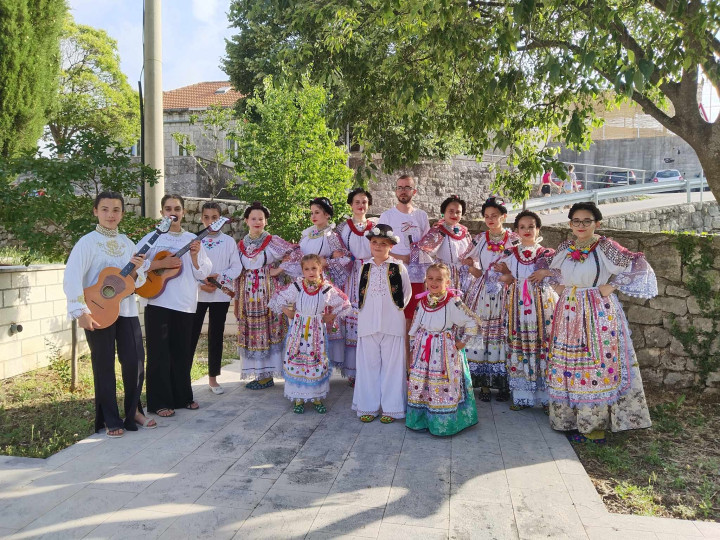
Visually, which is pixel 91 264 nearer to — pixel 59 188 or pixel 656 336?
pixel 59 188

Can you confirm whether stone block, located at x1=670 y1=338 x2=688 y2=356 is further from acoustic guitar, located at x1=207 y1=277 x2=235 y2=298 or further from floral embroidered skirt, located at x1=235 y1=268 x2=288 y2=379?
acoustic guitar, located at x1=207 y1=277 x2=235 y2=298

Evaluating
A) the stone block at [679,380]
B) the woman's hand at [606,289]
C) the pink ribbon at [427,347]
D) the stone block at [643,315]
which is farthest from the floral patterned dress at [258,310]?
the stone block at [679,380]

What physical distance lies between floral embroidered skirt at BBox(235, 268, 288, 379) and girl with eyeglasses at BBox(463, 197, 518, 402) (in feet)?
6.49

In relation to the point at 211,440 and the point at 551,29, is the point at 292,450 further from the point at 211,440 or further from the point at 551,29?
the point at 551,29

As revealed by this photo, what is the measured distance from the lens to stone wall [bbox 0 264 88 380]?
630cm

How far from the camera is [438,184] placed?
1541 centimetres

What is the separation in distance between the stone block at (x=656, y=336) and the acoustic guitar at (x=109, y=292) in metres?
5.20

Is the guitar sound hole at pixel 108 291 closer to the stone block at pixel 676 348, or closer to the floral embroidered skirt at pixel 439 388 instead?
the floral embroidered skirt at pixel 439 388

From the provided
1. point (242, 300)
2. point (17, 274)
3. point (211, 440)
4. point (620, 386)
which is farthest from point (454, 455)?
point (17, 274)

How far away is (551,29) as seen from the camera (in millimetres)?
5500

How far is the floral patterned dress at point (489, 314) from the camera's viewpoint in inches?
219

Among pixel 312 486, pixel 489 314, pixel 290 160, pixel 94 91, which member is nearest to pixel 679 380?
pixel 489 314

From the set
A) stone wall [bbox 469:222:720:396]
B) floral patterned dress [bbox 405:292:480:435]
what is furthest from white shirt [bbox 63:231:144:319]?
stone wall [bbox 469:222:720:396]

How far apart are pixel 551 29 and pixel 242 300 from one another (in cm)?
401
